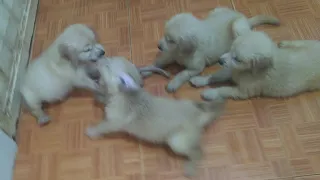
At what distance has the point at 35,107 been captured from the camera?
202 centimetres

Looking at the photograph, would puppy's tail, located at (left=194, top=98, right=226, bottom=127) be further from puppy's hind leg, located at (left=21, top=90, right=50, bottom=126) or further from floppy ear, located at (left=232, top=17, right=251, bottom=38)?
puppy's hind leg, located at (left=21, top=90, right=50, bottom=126)

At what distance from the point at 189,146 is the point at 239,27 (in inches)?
25.6

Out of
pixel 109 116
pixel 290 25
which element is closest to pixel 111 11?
pixel 109 116

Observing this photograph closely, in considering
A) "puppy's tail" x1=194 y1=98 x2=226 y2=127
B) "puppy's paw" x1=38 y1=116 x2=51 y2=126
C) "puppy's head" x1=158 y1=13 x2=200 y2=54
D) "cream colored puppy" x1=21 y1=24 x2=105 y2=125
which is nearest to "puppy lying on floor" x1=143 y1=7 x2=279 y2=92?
"puppy's head" x1=158 y1=13 x2=200 y2=54

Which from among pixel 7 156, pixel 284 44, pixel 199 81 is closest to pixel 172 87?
pixel 199 81

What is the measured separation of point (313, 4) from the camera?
2.41 meters

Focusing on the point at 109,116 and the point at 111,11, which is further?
the point at 111,11

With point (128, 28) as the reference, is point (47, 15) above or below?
above

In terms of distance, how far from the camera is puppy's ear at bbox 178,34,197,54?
1.90m

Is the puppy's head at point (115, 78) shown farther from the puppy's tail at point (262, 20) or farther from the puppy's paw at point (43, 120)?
the puppy's tail at point (262, 20)

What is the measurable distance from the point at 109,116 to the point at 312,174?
37.7 inches

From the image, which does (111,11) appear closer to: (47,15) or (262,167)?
(47,15)

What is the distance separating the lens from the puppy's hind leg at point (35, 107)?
1983mm

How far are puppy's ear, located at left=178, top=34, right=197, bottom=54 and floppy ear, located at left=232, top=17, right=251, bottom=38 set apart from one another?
0.21 metres
